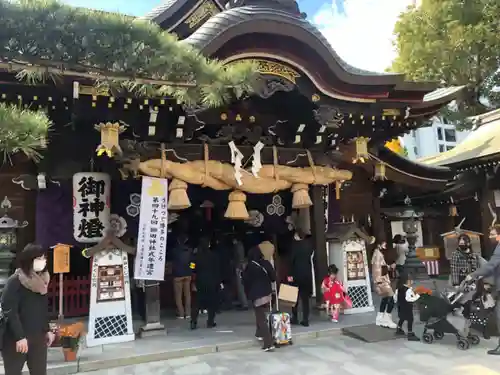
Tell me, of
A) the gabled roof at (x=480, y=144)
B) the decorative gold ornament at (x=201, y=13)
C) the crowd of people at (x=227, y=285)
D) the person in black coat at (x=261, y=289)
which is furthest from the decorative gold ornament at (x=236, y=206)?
the gabled roof at (x=480, y=144)

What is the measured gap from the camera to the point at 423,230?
50.9ft

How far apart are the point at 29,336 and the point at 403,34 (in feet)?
60.3

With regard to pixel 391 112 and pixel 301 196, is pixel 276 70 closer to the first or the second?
pixel 301 196

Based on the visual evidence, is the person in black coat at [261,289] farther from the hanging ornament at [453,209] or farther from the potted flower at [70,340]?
the hanging ornament at [453,209]

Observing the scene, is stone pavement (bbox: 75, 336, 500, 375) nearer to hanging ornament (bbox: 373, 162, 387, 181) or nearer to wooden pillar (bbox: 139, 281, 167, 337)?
wooden pillar (bbox: 139, 281, 167, 337)

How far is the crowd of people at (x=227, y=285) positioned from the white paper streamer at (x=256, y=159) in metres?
1.52

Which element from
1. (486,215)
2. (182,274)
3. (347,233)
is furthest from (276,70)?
(486,215)

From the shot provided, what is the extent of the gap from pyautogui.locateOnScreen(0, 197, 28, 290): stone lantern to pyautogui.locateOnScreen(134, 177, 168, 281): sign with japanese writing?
1.95 meters

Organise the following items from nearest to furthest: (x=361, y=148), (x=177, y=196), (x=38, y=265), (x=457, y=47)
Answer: (x=38, y=265), (x=177, y=196), (x=361, y=148), (x=457, y=47)

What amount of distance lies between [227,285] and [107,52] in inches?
286

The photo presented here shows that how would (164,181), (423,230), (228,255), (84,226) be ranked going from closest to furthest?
(164,181) < (84,226) < (228,255) < (423,230)

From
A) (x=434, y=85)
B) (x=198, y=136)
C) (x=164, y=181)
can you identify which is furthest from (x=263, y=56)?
(x=434, y=85)

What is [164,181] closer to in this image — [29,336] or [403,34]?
[29,336]

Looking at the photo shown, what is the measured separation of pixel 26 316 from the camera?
14.6ft
